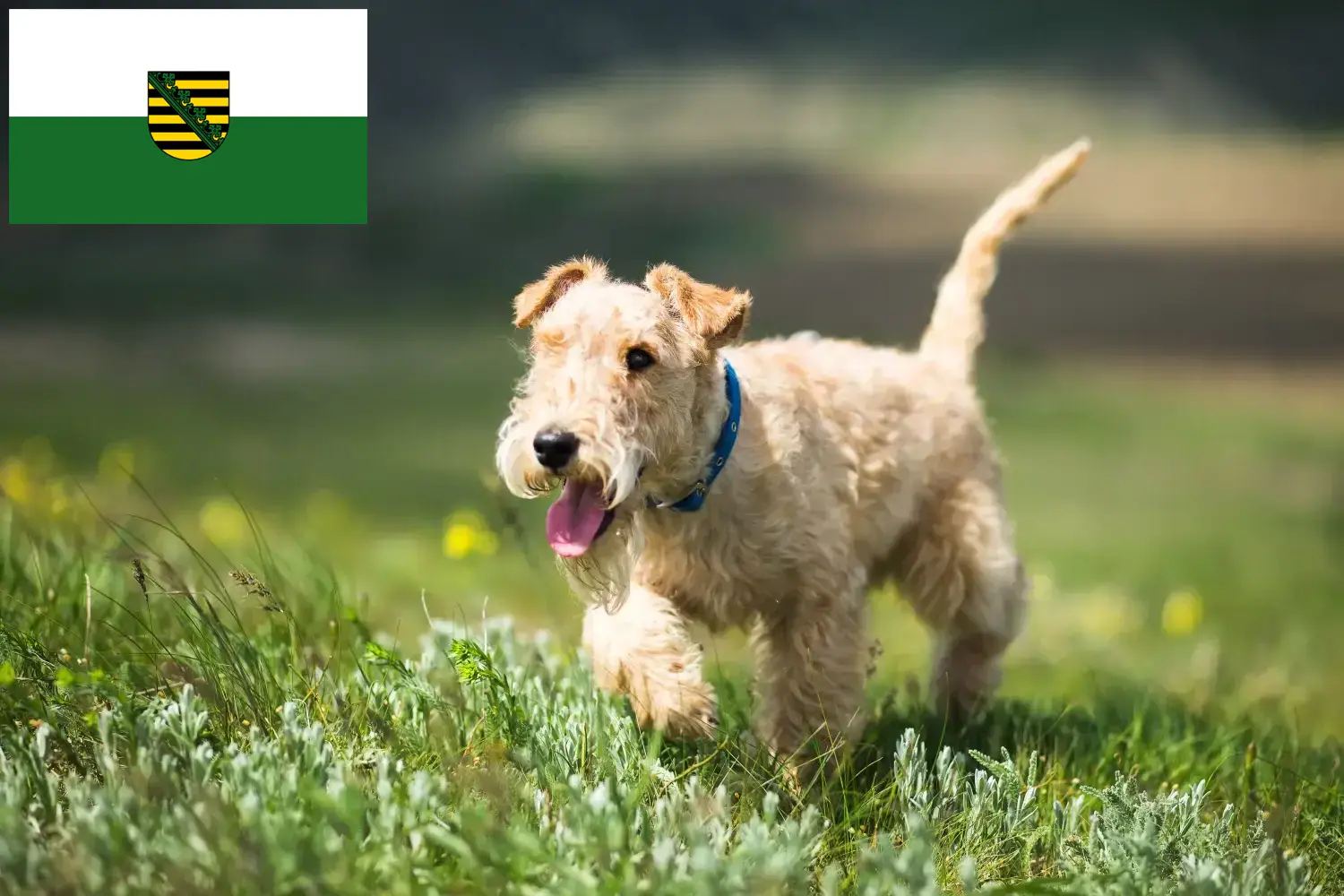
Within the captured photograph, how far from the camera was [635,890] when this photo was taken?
8.77 ft

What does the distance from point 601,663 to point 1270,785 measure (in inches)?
76.1

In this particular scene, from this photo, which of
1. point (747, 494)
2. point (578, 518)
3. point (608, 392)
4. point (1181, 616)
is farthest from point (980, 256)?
point (578, 518)

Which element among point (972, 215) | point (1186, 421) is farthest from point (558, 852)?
point (972, 215)

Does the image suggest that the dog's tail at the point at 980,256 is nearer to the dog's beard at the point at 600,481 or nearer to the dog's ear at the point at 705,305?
the dog's ear at the point at 705,305

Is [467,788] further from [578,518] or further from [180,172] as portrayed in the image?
[180,172]

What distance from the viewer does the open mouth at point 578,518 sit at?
11.8 ft

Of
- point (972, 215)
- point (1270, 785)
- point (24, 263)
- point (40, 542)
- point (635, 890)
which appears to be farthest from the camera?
point (972, 215)

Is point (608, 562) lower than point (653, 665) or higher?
higher

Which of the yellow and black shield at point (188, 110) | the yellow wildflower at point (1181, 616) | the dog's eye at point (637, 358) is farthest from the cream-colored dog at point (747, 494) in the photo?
the yellow and black shield at point (188, 110)

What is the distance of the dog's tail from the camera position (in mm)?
5395

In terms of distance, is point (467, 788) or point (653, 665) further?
point (653, 665)

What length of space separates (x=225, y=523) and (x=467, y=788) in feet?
12.7

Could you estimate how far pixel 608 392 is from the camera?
11.7 feet

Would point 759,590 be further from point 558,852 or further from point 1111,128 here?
point 1111,128
